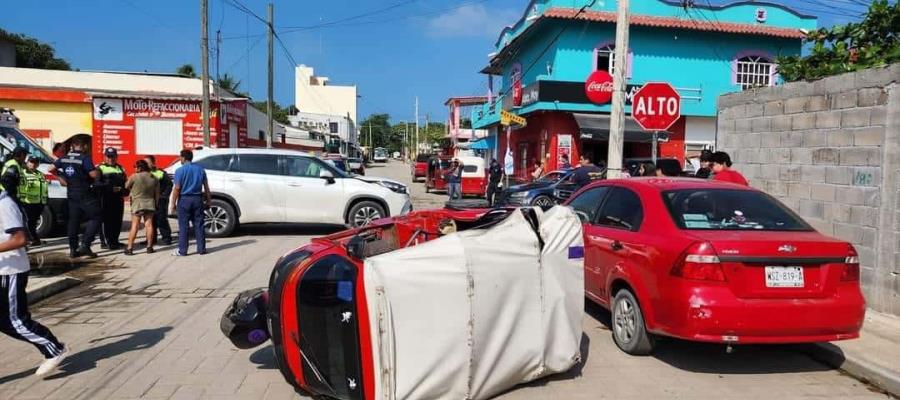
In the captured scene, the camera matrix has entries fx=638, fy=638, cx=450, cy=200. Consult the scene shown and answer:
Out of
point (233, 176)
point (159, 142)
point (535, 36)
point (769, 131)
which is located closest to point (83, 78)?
point (159, 142)

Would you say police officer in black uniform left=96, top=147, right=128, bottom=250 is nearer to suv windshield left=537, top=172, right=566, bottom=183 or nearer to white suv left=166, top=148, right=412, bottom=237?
white suv left=166, top=148, right=412, bottom=237

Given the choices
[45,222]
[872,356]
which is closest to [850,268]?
[872,356]

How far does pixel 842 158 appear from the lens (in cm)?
730

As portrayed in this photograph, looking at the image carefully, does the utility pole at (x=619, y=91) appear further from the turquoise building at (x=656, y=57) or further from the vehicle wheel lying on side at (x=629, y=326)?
the turquoise building at (x=656, y=57)

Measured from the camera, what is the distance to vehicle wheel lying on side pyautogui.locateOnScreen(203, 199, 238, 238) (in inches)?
472

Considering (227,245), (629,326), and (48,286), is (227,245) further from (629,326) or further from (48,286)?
(629,326)

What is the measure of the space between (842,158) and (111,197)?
1043cm

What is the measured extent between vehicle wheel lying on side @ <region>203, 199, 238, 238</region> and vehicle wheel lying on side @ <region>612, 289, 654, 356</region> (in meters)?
8.50

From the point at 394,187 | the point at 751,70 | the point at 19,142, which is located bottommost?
the point at 394,187

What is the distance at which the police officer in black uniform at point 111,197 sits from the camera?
1012 cm

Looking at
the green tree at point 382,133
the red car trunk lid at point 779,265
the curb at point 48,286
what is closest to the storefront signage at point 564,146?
the curb at point 48,286

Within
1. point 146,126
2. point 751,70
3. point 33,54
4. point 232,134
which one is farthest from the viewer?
point 33,54

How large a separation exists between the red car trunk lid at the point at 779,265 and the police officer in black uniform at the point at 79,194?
8.76 meters

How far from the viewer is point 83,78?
113ft
